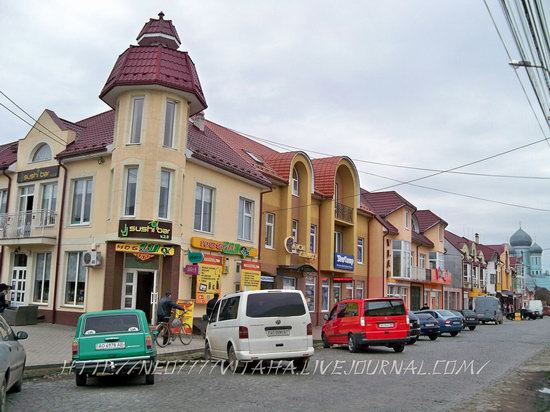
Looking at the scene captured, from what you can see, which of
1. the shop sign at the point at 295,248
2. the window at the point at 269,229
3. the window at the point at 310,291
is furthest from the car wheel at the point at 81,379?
the window at the point at 310,291

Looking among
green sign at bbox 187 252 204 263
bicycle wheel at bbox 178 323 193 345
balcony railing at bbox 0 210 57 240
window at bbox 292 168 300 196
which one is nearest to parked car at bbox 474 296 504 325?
window at bbox 292 168 300 196

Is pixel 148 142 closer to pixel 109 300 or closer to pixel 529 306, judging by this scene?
pixel 109 300

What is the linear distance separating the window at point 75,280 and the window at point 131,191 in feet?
10.4

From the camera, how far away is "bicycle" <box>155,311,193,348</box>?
18.3 metres

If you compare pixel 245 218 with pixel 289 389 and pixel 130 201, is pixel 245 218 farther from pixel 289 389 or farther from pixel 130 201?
pixel 289 389

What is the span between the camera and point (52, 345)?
57.2ft

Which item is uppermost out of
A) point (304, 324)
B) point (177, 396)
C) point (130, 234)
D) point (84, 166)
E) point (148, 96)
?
point (148, 96)

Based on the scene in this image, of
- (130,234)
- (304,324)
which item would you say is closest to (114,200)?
(130,234)

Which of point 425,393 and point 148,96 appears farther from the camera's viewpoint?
point 148,96

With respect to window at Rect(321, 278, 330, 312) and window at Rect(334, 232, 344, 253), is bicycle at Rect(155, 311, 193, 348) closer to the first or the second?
window at Rect(321, 278, 330, 312)

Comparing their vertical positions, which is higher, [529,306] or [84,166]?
[84,166]

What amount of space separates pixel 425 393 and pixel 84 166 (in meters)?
18.3

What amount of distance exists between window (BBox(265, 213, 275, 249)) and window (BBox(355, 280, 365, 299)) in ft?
38.0

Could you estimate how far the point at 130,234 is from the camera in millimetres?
22188
